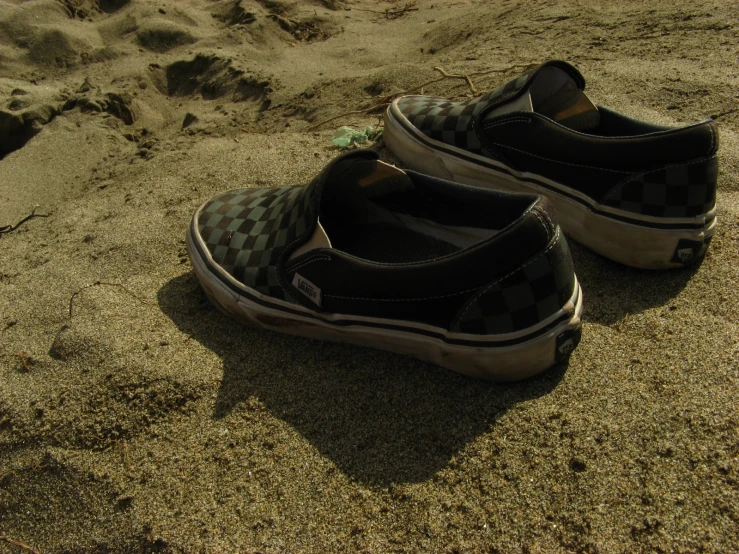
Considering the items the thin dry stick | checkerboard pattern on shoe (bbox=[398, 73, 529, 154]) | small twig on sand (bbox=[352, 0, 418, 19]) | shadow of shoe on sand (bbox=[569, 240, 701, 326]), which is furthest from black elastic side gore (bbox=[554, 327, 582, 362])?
small twig on sand (bbox=[352, 0, 418, 19])

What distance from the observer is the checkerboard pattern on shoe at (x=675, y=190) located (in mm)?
1373

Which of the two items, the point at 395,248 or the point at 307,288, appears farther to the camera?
the point at 395,248

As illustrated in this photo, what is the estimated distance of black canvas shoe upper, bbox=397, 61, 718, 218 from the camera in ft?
4.50

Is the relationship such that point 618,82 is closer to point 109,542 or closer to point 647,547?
point 647,547

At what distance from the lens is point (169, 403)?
1253 mm

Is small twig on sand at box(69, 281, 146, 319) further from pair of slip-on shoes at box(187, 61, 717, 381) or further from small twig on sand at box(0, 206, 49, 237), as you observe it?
small twig on sand at box(0, 206, 49, 237)

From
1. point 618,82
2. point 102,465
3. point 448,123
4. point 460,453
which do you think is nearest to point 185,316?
point 102,465

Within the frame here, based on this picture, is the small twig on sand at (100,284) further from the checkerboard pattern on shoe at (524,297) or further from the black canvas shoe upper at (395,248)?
the checkerboard pattern on shoe at (524,297)

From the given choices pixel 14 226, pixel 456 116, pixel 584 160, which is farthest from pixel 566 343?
pixel 14 226

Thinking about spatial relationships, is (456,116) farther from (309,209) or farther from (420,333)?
(420,333)

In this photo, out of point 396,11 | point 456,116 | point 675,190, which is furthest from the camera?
point 396,11

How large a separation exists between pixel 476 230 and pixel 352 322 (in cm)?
41

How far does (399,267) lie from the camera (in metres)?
1.15

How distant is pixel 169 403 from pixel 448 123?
120 centimetres
